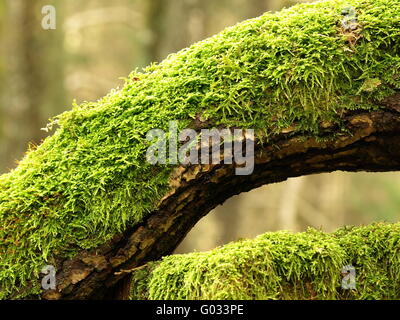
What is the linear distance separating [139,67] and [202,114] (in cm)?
601

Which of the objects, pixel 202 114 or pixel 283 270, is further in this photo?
pixel 202 114

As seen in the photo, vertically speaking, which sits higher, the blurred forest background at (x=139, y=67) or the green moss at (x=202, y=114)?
the blurred forest background at (x=139, y=67)

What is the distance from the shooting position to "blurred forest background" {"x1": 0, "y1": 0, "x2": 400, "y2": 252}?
707 cm

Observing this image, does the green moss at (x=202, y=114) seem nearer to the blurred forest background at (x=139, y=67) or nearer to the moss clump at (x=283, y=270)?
the moss clump at (x=283, y=270)

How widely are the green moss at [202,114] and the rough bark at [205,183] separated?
0.06m

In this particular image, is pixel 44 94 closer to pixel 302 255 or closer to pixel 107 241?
pixel 107 241

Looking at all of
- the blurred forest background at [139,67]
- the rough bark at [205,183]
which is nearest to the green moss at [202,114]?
the rough bark at [205,183]

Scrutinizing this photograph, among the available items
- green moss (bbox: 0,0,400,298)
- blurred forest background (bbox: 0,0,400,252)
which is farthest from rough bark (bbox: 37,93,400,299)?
blurred forest background (bbox: 0,0,400,252)

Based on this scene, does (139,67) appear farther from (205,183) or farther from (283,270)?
(283,270)

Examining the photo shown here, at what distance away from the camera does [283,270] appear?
2.21m

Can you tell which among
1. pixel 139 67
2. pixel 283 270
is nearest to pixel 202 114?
pixel 283 270

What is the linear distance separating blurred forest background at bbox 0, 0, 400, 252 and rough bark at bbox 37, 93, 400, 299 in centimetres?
100

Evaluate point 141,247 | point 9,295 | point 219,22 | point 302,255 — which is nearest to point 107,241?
point 141,247

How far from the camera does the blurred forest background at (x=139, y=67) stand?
7.07 m
